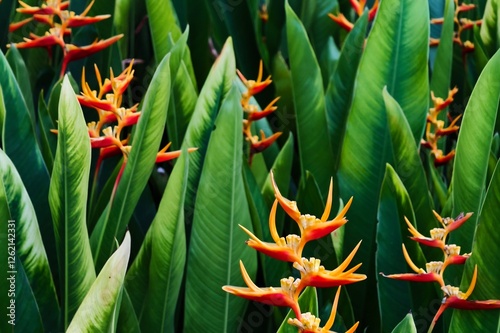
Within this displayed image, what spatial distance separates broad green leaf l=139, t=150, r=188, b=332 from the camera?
92 cm

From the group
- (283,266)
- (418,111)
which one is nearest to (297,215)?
(283,266)

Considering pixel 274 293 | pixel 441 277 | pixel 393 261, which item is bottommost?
pixel 393 261

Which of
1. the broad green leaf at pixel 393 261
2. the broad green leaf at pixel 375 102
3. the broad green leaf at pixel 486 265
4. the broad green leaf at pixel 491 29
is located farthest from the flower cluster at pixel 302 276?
the broad green leaf at pixel 491 29

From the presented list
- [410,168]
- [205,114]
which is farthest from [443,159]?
[205,114]

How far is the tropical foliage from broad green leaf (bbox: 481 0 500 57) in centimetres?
18

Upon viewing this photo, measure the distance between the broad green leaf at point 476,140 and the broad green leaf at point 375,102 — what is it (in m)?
0.17

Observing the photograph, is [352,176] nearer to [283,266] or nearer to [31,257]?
[283,266]

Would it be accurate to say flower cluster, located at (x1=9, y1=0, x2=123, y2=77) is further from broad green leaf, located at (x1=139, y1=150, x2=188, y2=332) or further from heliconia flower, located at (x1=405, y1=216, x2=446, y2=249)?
heliconia flower, located at (x1=405, y1=216, x2=446, y2=249)

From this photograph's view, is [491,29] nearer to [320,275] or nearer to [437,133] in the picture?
[437,133]

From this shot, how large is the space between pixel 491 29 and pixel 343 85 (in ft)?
1.20

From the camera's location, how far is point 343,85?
139 cm

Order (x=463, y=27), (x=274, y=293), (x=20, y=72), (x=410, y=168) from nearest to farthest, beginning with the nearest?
1. (x=274, y=293)
2. (x=410, y=168)
3. (x=20, y=72)
4. (x=463, y=27)

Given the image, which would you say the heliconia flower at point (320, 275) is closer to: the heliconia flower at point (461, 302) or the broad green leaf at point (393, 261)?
the heliconia flower at point (461, 302)

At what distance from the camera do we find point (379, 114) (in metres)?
1.16
